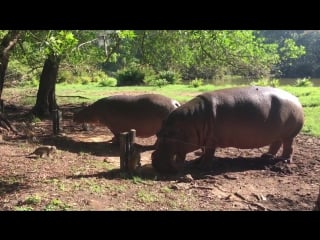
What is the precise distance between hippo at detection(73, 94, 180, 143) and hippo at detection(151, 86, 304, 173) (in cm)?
177

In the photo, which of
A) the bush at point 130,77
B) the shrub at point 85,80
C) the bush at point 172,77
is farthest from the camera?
the bush at point 130,77

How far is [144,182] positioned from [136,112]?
3.73 meters

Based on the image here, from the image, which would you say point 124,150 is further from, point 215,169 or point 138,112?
point 138,112

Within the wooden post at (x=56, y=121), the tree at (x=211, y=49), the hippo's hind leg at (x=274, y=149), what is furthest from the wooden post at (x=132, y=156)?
the tree at (x=211, y=49)

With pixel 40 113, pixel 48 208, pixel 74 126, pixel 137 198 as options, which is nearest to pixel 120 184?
pixel 137 198

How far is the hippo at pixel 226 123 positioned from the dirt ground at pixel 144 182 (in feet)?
1.44

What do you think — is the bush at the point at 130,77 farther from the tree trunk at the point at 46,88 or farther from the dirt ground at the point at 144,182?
the dirt ground at the point at 144,182

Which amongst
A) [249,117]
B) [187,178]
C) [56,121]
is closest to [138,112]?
[56,121]

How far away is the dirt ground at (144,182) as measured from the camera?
6.42m

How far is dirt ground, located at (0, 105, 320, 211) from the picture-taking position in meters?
6.42

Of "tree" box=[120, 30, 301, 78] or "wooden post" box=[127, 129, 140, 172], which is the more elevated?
"tree" box=[120, 30, 301, 78]

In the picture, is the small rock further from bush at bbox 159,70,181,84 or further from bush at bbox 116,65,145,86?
bush at bbox 116,65,145,86

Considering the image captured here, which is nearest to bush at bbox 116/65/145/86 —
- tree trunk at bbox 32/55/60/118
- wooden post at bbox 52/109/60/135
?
tree trunk at bbox 32/55/60/118

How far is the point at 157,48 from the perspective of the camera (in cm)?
1598
